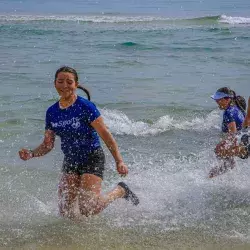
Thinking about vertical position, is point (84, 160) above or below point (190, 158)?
above

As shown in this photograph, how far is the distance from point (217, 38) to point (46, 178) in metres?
20.3

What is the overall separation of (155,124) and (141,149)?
160cm

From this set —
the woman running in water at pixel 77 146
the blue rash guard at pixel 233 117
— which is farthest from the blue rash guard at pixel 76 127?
the blue rash guard at pixel 233 117

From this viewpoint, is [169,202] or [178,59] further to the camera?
[178,59]

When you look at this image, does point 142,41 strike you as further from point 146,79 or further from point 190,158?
point 190,158

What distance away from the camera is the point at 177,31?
1201 inches

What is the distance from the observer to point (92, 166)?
5770 mm

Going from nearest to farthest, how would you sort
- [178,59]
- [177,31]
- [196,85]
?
[196,85] → [178,59] → [177,31]

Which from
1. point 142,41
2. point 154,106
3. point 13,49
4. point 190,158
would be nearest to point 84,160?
point 190,158

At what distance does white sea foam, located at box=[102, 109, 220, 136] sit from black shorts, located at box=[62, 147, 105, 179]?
13.4ft

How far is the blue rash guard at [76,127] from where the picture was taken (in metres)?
5.62

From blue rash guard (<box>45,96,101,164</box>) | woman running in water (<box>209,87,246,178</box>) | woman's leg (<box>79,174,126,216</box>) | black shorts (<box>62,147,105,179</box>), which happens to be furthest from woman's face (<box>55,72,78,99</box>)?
woman running in water (<box>209,87,246,178</box>)

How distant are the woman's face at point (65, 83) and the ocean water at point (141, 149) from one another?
136 centimetres

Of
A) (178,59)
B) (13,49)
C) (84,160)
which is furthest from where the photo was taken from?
(13,49)
